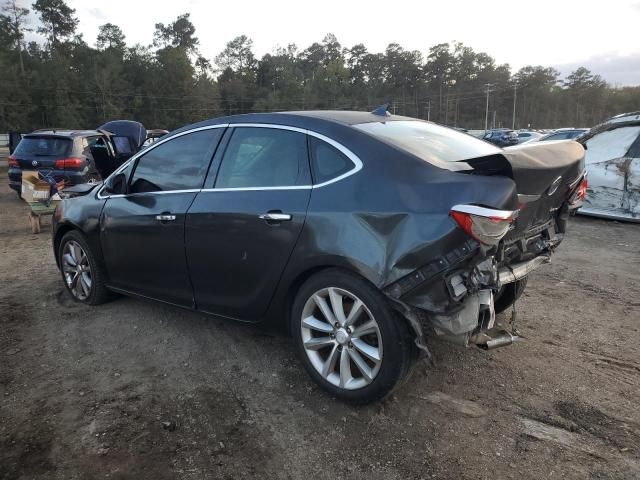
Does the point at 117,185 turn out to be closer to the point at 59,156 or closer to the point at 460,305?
the point at 460,305

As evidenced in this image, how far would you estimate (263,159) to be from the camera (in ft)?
11.1

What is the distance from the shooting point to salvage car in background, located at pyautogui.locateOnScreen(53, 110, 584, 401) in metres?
2.61

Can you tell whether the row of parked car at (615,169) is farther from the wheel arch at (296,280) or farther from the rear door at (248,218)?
the wheel arch at (296,280)

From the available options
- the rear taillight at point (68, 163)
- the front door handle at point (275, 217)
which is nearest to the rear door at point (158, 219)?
the front door handle at point (275, 217)

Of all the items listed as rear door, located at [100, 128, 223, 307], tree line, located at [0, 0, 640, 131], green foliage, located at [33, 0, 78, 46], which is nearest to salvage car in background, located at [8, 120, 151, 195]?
rear door, located at [100, 128, 223, 307]

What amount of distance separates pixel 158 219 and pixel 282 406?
172cm

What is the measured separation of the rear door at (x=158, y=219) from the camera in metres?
3.72

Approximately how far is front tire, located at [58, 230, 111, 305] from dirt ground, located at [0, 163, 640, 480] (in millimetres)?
202

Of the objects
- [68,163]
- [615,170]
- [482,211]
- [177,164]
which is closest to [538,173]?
[482,211]

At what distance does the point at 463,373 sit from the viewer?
11.1 feet

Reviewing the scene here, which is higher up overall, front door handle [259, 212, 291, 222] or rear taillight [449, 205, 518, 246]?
rear taillight [449, 205, 518, 246]

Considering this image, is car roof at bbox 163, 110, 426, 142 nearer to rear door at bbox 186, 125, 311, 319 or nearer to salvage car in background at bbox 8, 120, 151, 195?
rear door at bbox 186, 125, 311, 319

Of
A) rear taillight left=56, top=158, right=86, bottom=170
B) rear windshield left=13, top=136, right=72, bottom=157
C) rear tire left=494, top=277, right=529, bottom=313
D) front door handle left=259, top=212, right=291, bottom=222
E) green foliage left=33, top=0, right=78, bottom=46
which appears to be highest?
green foliage left=33, top=0, right=78, bottom=46

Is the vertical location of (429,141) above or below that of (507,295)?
above
